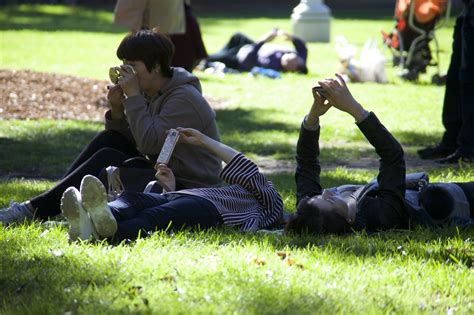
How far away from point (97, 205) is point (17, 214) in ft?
3.46

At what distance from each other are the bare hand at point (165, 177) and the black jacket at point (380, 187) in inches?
26.9

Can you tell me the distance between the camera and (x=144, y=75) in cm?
539

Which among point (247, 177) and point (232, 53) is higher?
point (247, 177)

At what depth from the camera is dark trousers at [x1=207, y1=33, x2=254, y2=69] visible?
14.9 m

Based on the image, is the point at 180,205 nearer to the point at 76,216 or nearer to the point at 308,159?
the point at 76,216

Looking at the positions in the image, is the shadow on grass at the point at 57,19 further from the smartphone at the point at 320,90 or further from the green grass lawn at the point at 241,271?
the smartphone at the point at 320,90

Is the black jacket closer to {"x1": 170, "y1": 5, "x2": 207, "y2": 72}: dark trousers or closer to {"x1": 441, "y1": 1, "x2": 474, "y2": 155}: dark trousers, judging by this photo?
{"x1": 441, "y1": 1, "x2": 474, "y2": 155}: dark trousers

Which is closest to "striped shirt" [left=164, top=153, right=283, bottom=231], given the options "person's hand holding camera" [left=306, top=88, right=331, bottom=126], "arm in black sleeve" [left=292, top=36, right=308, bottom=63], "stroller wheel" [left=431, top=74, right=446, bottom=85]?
"person's hand holding camera" [left=306, top=88, right=331, bottom=126]

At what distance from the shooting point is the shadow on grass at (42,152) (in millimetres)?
7801

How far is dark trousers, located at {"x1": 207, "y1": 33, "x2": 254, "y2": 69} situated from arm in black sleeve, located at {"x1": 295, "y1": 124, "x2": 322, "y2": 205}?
9.67 meters

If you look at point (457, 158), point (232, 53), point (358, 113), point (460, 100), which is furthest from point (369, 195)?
point (232, 53)

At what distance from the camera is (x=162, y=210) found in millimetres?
4672

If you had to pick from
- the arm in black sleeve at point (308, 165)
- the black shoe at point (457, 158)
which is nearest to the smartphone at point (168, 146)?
the arm in black sleeve at point (308, 165)

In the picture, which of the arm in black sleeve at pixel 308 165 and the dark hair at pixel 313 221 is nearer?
the dark hair at pixel 313 221
